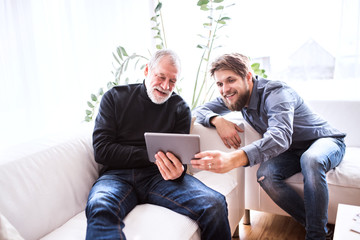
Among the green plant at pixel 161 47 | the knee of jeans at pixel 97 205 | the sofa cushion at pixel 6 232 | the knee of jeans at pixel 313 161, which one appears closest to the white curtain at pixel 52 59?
the green plant at pixel 161 47

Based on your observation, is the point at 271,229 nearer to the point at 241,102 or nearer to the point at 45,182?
the point at 241,102

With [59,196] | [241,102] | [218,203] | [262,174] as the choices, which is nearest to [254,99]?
[241,102]

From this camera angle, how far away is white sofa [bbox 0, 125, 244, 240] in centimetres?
118

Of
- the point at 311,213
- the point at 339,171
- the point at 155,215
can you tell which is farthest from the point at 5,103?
Result: the point at 339,171

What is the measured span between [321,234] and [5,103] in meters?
1.82

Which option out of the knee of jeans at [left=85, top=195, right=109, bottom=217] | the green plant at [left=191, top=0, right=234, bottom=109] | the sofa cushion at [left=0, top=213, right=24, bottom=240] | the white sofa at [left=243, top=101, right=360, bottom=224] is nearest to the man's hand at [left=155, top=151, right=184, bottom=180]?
the knee of jeans at [left=85, top=195, right=109, bottom=217]

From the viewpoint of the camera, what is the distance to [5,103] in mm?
1777

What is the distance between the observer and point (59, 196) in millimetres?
1348

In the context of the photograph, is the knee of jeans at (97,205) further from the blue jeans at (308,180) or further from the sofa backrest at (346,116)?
the sofa backrest at (346,116)

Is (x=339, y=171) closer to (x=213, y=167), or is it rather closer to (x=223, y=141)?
(x=223, y=141)

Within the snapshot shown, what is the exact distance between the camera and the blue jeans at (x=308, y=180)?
1.44 meters

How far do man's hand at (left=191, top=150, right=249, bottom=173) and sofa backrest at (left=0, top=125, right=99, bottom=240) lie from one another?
0.59 meters

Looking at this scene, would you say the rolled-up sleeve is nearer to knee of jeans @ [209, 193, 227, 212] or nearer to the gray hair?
knee of jeans @ [209, 193, 227, 212]

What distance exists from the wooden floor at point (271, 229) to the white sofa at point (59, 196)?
1.01ft
